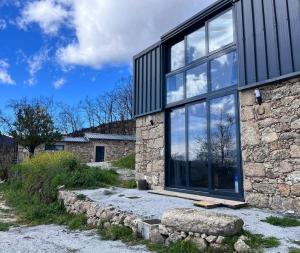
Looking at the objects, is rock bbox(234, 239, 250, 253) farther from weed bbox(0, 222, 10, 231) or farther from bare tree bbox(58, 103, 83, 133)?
bare tree bbox(58, 103, 83, 133)

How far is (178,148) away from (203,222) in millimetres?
4205

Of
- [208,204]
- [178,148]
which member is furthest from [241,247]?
[178,148]

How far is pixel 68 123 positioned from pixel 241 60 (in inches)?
1138

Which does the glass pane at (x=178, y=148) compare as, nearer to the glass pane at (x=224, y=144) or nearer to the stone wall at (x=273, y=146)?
the glass pane at (x=224, y=144)

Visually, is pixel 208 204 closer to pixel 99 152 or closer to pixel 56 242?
pixel 56 242

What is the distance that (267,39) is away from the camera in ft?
19.6

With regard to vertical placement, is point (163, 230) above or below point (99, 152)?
below

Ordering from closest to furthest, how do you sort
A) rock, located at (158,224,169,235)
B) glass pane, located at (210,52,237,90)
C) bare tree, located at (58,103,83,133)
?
rock, located at (158,224,169,235) → glass pane, located at (210,52,237,90) → bare tree, located at (58,103,83,133)

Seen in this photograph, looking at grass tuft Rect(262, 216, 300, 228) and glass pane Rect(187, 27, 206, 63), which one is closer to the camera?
grass tuft Rect(262, 216, 300, 228)

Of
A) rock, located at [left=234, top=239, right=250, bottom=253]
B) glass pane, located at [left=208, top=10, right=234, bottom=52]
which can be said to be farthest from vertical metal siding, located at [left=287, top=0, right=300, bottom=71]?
rock, located at [left=234, top=239, right=250, bottom=253]

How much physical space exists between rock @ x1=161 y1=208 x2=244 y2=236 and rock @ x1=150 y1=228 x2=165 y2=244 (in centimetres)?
18

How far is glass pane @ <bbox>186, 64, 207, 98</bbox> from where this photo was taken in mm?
7590

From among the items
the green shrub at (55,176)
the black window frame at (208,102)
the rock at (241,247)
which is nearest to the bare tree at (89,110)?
the green shrub at (55,176)

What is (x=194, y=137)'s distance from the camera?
7730 mm
